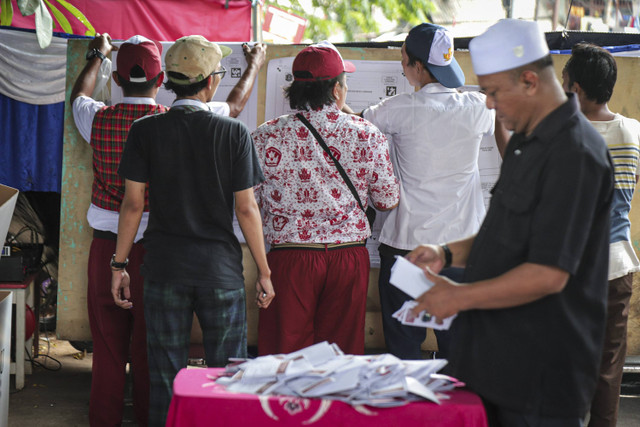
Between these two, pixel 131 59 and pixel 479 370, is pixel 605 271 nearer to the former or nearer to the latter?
pixel 479 370

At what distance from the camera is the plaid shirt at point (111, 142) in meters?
3.21

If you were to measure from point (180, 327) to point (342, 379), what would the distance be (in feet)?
3.73

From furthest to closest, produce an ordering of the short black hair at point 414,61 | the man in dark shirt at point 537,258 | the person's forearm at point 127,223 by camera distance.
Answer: the short black hair at point 414,61
the person's forearm at point 127,223
the man in dark shirt at point 537,258

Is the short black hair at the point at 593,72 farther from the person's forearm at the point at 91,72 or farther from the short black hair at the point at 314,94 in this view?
the person's forearm at the point at 91,72

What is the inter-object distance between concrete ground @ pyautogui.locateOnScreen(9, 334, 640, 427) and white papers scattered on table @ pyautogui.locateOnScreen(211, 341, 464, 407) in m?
2.30

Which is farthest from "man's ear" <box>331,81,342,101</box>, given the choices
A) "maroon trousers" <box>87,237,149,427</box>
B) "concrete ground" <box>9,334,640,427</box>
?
"concrete ground" <box>9,334,640,427</box>

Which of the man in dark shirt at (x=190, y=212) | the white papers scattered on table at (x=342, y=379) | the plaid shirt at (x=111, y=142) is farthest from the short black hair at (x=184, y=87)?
the white papers scattered on table at (x=342, y=379)

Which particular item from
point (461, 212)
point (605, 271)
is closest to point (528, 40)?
point (605, 271)

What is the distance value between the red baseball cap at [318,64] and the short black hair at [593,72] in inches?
40.7

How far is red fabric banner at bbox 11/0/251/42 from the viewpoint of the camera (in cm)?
636

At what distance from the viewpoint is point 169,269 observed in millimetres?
2727

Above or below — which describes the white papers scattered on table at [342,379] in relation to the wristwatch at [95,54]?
below

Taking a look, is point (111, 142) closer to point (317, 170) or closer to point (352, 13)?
point (317, 170)

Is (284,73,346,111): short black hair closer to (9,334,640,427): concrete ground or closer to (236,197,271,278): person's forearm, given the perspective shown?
(236,197,271,278): person's forearm
